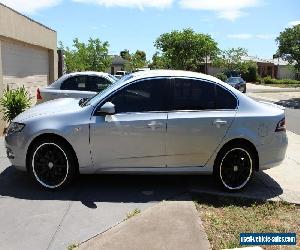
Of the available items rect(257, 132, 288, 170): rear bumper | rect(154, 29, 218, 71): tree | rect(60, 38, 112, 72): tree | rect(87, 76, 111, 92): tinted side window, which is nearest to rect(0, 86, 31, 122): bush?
rect(87, 76, 111, 92): tinted side window

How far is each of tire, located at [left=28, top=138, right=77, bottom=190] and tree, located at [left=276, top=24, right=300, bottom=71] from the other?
25383 millimetres

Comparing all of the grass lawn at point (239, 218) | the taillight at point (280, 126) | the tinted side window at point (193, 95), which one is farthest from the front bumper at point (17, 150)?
the taillight at point (280, 126)

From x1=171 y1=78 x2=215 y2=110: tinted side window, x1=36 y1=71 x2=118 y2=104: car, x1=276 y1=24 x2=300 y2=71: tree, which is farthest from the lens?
x1=276 y1=24 x2=300 y2=71: tree

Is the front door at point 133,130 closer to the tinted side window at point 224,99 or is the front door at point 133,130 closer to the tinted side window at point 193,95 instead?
the tinted side window at point 193,95

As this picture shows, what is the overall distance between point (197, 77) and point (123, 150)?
151 centimetres

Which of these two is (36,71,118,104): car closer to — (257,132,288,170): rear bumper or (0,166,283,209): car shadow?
(0,166,283,209): car shadow

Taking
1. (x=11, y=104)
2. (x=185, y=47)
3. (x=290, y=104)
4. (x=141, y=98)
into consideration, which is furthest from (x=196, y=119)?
(x=185, y=47)

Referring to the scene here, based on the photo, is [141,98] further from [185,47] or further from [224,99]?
[185,47]

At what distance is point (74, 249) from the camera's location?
4.45 metres

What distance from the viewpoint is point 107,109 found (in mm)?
6020

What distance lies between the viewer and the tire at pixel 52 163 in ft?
20.0

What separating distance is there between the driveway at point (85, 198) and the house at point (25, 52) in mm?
5010

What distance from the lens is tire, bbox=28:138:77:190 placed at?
6.09 metres

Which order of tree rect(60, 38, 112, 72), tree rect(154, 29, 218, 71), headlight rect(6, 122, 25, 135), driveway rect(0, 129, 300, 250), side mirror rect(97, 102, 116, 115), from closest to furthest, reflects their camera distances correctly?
1. driveway rect(0, 129, 300, 250)
2. side mirror rect(97, 102, 116, 115)
3. headlight rect(6, 122, 25, 135)
4. tree rect(60, 38, 112, 72)
5. tree rect(154, 29, 218, 71)
